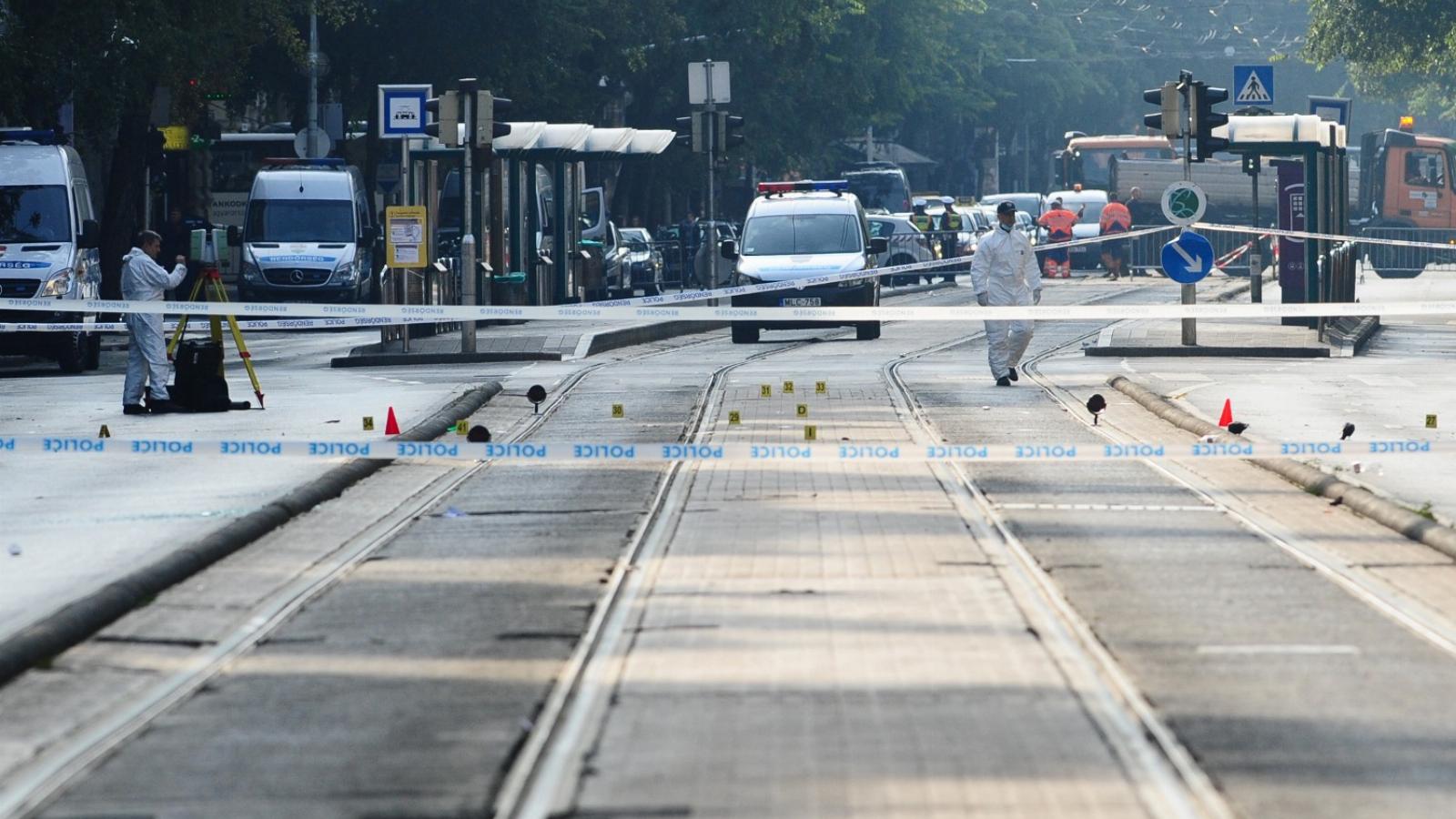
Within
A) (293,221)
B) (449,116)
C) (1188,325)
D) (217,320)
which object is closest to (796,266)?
(1188,325)

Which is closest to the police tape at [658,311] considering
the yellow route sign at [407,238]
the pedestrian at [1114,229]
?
the yellow route sign at [407,238]

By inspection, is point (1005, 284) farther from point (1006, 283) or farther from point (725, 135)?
point (725, 135)

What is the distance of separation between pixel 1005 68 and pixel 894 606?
291 feet

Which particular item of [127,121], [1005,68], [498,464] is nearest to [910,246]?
[127,121]

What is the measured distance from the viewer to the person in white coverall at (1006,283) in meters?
21.2

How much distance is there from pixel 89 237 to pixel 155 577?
1740 cm

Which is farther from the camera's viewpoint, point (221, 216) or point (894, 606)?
point (221, 216)

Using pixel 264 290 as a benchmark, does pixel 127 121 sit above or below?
above

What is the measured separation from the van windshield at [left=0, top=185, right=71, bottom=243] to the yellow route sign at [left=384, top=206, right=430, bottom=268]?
3629 mm

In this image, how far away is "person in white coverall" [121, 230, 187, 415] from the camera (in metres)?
18.7

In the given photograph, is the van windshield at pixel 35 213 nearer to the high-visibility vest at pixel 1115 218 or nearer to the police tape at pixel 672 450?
the police tape at pixel 672 450

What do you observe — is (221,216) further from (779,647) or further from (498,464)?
(779,647)

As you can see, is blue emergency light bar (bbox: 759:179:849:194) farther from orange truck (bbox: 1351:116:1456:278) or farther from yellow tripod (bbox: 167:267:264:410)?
orange truck (bbox: 1351:116:1456:278)

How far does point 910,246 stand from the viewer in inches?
1960
